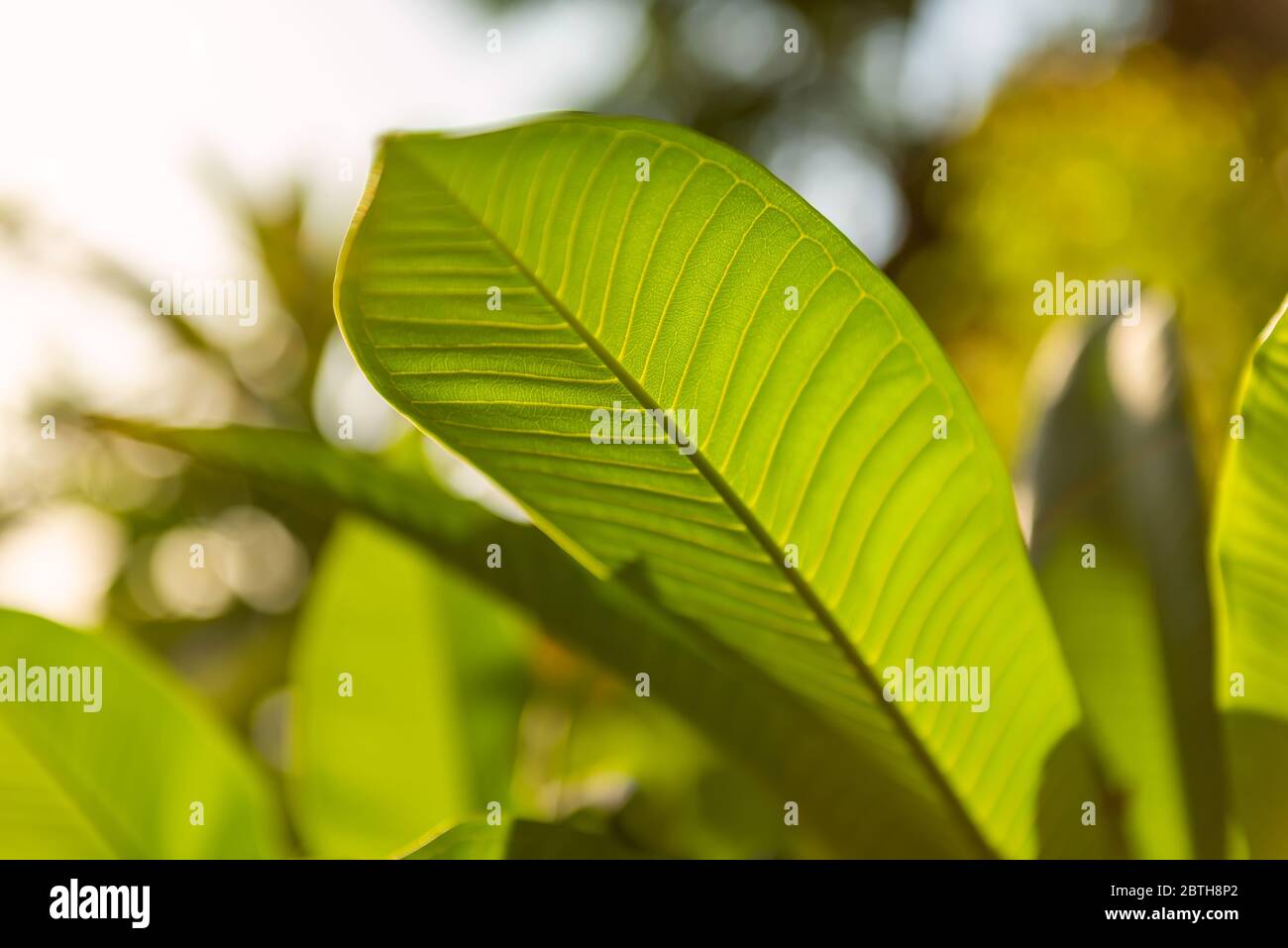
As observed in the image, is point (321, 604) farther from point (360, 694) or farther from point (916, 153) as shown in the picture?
point (916, 153)

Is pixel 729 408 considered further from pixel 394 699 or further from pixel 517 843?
pixel 394 699

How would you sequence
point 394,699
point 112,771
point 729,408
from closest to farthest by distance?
point 729,408
point 112,771
point 394,699

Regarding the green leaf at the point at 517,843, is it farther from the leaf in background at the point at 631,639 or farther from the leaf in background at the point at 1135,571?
the leaf in background at the point at 1135,571
